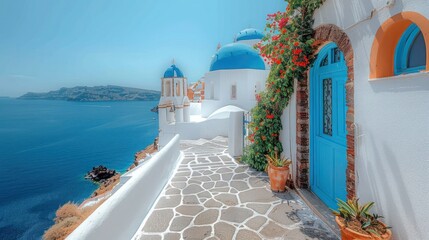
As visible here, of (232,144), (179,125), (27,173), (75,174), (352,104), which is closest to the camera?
(352,104)

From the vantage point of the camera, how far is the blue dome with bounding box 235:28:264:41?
23.9 m

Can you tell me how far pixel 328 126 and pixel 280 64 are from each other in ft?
5.78

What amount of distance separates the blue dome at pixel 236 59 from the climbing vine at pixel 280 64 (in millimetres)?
10608

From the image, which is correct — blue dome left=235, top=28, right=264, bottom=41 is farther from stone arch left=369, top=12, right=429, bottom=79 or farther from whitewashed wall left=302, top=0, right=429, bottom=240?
stone arch left=369, top=12, right=429, bottom=79

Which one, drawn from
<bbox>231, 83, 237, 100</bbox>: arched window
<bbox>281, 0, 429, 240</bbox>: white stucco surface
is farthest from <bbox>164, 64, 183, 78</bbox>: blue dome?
<bbox>281, 0, 429, 240</bbox>: white stucco surface

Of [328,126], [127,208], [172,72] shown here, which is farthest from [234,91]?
[127,208]

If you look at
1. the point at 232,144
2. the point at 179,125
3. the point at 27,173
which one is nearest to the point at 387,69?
the point at 232,144

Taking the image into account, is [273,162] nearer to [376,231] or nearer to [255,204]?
[255,204]

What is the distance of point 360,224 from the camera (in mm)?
2787

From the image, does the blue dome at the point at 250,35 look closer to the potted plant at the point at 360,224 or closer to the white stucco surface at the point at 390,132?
the white stucco surface at the point at 390,132

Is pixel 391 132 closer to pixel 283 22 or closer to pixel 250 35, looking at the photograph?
pixel 283 22

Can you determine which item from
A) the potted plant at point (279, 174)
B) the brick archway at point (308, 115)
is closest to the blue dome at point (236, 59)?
the brick archway at point (308, 115)

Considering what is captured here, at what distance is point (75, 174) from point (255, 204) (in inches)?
1456

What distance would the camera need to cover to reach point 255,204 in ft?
15.9
